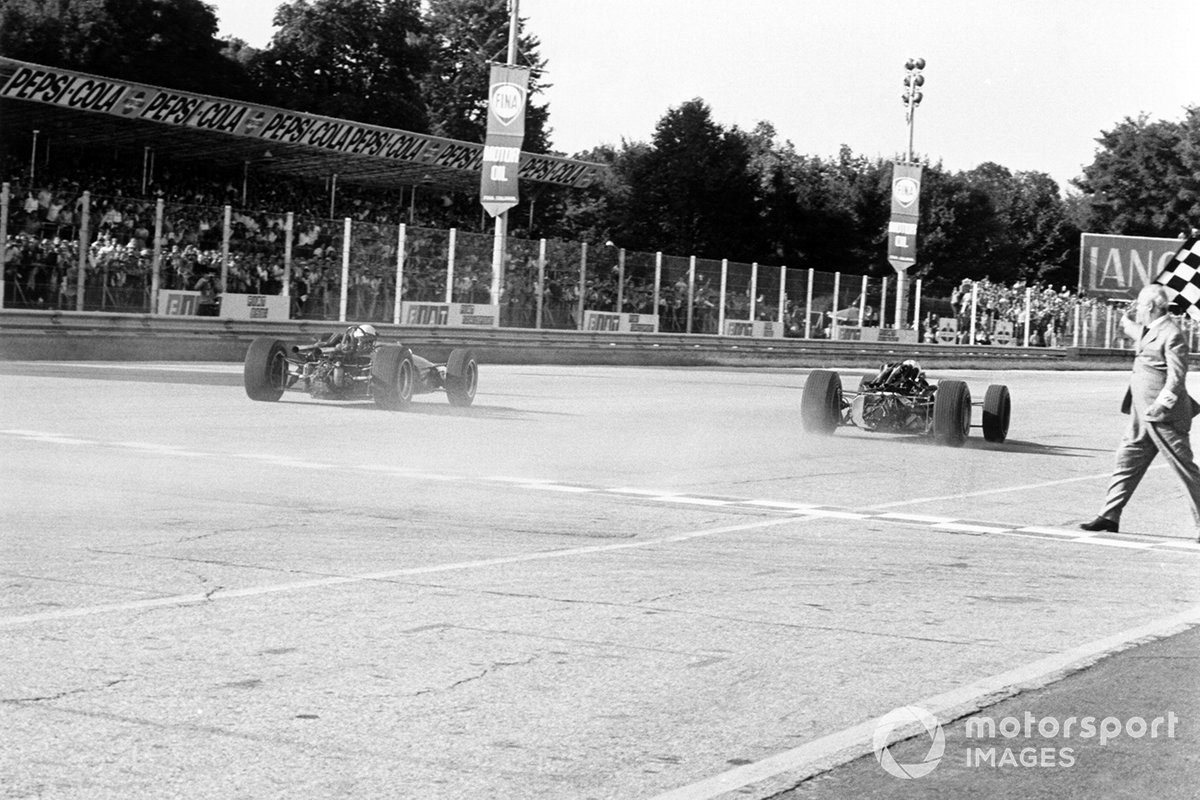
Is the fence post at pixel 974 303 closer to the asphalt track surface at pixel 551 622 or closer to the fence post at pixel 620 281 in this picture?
the fence post at pixel 620 281

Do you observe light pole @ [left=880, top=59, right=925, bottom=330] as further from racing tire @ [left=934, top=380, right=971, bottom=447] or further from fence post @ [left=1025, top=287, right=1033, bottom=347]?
racing tire @ [left=934, top=380, right=971, bottom=447]

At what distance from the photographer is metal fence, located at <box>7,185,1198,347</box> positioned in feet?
89.9

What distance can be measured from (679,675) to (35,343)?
2179 centimetres

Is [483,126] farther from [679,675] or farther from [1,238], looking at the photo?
[679,675]

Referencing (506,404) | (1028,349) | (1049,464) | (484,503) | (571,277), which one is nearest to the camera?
(484,503)

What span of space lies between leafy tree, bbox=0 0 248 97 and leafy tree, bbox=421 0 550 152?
29.1m

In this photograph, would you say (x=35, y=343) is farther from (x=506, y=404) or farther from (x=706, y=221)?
(x=706, y=221)

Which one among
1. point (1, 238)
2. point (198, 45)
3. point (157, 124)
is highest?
point (198, 45)

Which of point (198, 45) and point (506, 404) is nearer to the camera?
point (506, 404)

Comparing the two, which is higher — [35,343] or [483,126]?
[483,126]

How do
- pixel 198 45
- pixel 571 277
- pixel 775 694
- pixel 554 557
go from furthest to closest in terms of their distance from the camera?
1. pixel 198 45
2. pixel 571 277
3. pixel 554 557
4. pixel 775 694

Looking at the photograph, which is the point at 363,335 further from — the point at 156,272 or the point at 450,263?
the point at 450,263

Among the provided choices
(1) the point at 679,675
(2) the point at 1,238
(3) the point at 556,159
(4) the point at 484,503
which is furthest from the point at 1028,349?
(1) the point at 679,675

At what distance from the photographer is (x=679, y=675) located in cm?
600
